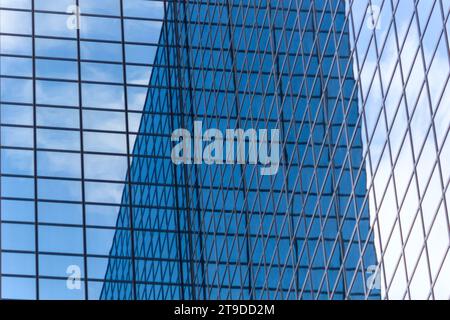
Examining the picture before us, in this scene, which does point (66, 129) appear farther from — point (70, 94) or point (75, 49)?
point (75, 49)

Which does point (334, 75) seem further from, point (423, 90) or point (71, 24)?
point (71, 24)

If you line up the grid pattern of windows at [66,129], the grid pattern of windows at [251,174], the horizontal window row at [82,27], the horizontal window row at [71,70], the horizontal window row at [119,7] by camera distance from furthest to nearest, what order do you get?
the horizontal window row at [119,7], the horizontal window row at [82,27], the horizontal window row at [71,70], the grid pattern of windows at [66,129], the grid pattern of windows at [251,174]

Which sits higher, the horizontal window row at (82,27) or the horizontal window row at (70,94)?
the horizontal window row at (82,27)

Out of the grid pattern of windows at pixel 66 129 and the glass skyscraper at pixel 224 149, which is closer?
the glass skyscraper at pixel 224 149

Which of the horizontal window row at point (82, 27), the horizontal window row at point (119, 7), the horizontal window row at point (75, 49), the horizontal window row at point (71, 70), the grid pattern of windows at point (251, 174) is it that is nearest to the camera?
the grid pattern of windows at point (251, 174)

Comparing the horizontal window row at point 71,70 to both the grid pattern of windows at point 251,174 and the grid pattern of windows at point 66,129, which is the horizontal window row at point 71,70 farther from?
the grid pattern of windows at point 251,174

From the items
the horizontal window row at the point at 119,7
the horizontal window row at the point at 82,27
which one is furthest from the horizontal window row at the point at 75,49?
the horizontal window row at the point at 119,7

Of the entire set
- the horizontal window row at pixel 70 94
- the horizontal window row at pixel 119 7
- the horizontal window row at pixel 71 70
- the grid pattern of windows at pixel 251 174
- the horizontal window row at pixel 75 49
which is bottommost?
the grid pattern of windows at pixel 251 174

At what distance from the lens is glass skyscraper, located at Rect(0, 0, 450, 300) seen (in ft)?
159

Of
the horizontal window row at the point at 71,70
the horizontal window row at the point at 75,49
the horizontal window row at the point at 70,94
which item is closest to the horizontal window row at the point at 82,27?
the horizontal window row at the point at 75,49

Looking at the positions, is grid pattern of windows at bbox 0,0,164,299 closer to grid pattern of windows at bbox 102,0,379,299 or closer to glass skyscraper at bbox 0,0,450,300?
glass skyscraper at bbox 0,0,450,300

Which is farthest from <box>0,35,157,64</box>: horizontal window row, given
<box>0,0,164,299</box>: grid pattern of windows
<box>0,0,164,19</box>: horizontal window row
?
<box>0,0,164,19</box>: horizontal window row

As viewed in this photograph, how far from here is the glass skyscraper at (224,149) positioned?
48531 mm
